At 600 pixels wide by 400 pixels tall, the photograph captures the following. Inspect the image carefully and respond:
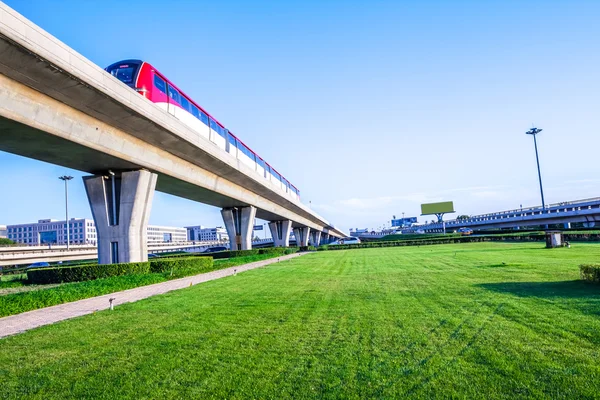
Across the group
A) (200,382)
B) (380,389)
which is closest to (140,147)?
(200,382)

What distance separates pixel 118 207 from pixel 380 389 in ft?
66.5

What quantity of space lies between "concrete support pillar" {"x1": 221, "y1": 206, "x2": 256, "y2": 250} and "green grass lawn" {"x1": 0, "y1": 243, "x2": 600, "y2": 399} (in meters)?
30.6

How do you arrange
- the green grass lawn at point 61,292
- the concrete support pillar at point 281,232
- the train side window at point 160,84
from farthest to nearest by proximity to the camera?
A: the concrete support pillar at point 281,232 → the train side window at point 160,84 → the green grass lawn at point 61,292

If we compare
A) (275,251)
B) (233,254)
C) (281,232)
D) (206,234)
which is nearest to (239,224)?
(275,251)

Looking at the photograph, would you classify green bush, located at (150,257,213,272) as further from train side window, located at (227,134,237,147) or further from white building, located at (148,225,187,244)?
white building, located at (148,225,187,244)

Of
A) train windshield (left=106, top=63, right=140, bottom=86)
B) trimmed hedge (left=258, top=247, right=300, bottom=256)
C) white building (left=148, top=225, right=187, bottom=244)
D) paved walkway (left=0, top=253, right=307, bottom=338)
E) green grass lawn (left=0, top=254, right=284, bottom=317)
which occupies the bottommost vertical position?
trimmed hedge (left=258, top=247, right=300, bottom=256)

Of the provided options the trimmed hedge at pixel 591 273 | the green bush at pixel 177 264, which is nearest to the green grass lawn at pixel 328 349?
the trimmed hedge at pixel 591 273

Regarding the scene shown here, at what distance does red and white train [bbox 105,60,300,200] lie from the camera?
60.2 ft

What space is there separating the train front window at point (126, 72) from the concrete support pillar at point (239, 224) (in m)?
23.1

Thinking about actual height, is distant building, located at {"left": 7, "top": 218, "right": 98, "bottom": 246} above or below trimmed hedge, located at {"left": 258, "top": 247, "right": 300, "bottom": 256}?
above

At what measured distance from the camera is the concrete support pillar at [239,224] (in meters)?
40.5

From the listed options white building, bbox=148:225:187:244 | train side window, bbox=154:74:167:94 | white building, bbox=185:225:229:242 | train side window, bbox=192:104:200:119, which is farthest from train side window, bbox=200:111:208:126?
white building, bbox=185:225:229:242

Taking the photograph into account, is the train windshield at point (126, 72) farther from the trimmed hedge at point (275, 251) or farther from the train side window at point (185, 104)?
the trimmed hedge at point (275, 251)

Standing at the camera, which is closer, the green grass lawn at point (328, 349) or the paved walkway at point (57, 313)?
the green grass lawn at point (328, 349)
